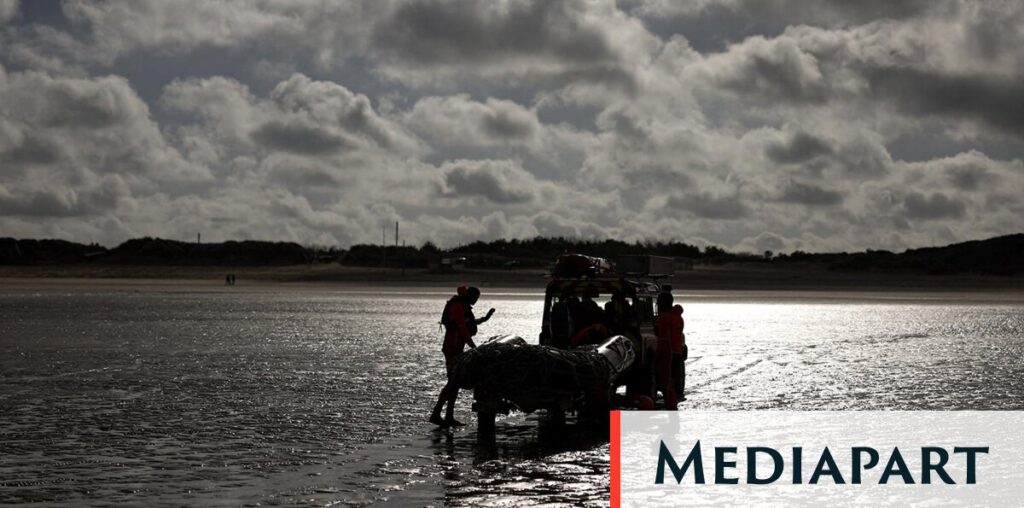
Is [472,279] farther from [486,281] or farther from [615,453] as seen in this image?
[615,453]

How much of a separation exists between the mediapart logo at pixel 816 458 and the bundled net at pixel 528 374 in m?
0.89

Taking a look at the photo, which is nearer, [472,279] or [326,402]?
Result: [326,402]

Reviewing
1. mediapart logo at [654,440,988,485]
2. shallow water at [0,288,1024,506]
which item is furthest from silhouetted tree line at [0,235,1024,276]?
mediapart logo at [654,440,988,485]

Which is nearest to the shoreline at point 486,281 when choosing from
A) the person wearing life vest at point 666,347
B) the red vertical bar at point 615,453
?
the person wearing life vest at point 666,347

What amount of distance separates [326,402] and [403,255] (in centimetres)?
13408

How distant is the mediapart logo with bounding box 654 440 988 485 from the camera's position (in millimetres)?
12133

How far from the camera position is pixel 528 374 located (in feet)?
47.0

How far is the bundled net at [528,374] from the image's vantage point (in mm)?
14352

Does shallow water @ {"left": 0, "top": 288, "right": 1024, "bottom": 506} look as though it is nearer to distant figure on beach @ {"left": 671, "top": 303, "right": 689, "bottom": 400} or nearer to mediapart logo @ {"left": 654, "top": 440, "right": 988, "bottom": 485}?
distant figure on beach @ {"left": 671, "top": 303, "right": 689, "bottom": 400}

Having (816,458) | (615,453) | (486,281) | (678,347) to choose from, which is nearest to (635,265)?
(678,347)

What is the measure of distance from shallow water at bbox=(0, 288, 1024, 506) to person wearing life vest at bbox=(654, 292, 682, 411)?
57.8 inches

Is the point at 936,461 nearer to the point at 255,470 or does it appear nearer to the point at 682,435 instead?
the point at 682,435

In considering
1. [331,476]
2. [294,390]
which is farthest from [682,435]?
[294,390]

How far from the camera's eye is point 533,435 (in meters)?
15.4
